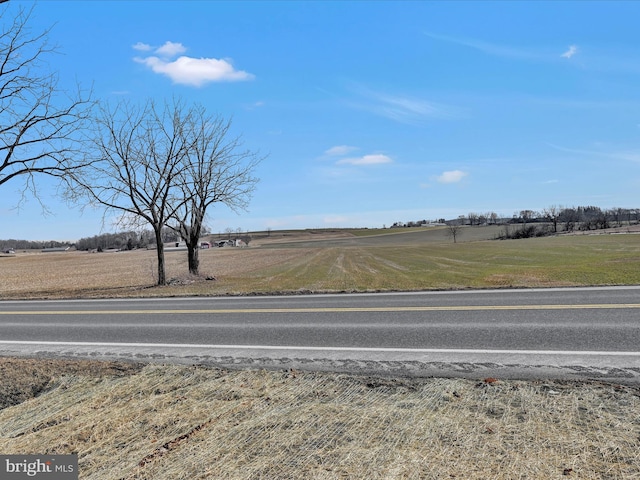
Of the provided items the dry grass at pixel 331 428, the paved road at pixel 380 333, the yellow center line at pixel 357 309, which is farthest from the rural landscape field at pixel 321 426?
the yellow center line at pixel 357 309

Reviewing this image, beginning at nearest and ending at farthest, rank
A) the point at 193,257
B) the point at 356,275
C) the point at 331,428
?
the point at 331,428 → the point at 193,257 → the point at 356,275

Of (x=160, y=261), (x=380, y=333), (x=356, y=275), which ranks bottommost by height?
(x=356, y=275)

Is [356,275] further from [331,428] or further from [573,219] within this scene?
[573,219]

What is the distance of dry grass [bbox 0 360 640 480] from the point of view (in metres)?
3.14

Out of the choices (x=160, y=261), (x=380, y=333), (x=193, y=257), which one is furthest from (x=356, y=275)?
(x=380, y=333)

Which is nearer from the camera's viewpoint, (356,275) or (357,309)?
(357,309)

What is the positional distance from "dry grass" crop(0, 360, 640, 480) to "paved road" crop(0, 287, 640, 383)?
2.63ft

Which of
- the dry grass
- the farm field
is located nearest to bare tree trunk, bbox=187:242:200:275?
the farm field

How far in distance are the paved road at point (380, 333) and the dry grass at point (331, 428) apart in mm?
800

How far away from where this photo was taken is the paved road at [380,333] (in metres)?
5.73

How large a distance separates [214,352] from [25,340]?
449 centimetres

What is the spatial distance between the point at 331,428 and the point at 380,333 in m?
3.88

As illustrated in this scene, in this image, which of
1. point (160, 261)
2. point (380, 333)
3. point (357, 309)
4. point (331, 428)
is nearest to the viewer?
point (331, 428)

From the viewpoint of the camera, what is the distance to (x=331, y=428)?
380 cm
